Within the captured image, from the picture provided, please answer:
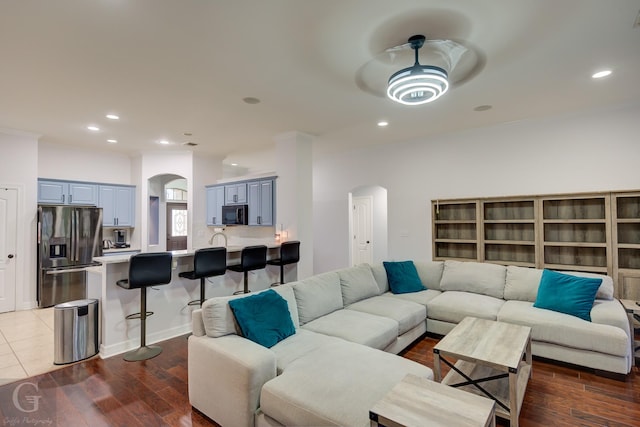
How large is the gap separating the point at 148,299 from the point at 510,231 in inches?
203

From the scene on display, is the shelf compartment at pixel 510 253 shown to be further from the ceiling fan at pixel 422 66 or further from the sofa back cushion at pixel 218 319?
the sofa back cushion at pixel 218 319

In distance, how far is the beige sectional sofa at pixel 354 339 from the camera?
6.07ft

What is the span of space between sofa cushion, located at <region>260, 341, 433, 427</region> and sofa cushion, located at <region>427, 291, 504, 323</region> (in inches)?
66.5

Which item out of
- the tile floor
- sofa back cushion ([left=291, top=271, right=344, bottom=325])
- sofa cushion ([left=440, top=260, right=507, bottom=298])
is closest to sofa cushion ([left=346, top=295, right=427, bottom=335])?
sofa back cushion ([left=291, top=271, right=344, bottom=325])

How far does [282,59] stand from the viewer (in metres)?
2.90

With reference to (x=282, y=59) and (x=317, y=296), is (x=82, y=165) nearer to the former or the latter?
(x=282, y=59)

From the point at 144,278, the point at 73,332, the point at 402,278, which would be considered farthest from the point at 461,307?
the point at 73,332

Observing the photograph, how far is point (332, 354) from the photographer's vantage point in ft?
7.27

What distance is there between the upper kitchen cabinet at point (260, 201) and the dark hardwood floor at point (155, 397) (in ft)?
9.35

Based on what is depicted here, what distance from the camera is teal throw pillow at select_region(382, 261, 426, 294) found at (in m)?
4.23

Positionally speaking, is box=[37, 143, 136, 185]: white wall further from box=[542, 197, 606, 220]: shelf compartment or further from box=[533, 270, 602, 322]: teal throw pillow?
box=[542, 197, 606, 220]: shelf compartment

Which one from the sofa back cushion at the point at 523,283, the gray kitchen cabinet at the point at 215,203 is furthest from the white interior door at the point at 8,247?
the sofa back cushion at the point at 523,283

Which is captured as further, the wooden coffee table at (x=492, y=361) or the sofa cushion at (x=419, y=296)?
the sofa cushion at (x=419, y=296)

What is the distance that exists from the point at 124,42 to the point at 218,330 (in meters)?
2.43
